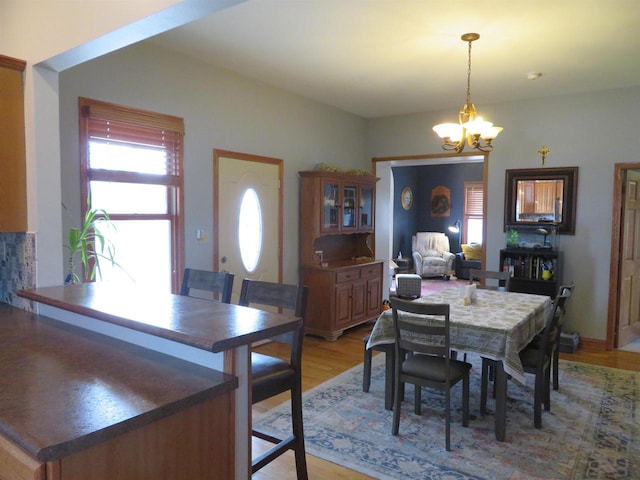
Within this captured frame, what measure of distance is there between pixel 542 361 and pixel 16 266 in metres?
3.34

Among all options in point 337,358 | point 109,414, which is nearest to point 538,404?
point 337,358

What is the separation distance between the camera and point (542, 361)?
314 cm

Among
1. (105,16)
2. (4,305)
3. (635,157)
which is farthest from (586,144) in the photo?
(4,305)

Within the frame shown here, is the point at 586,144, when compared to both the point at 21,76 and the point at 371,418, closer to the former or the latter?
the point at 371,418

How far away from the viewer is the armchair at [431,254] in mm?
10312

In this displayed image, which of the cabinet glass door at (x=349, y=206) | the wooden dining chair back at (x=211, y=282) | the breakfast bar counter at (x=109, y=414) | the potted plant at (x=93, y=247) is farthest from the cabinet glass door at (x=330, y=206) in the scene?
the breakfast bar counter at (x=109, y=414)

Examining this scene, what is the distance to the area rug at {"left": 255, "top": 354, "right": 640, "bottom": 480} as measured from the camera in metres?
2.64

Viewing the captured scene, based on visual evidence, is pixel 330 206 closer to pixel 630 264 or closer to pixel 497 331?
pixel 497 331

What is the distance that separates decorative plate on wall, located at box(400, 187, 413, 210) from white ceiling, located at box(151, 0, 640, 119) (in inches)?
233

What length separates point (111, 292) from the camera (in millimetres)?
2164

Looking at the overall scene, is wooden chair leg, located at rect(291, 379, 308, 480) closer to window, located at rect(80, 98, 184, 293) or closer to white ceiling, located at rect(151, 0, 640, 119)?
window, located at rect(80, 98, 184, 293)

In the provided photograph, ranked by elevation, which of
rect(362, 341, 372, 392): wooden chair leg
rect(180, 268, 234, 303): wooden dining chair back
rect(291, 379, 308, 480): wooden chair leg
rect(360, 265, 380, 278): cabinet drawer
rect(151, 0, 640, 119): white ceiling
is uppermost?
rect(151, 0, 640, 119): white ceiling

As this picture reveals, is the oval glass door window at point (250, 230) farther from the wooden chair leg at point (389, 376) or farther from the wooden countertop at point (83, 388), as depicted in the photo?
the wooden countertop at point (83, 388)

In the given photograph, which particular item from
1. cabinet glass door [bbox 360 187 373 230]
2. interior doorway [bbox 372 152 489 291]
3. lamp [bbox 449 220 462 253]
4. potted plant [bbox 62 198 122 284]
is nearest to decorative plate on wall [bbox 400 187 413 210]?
lamp [bbox 449 220 462 253]
